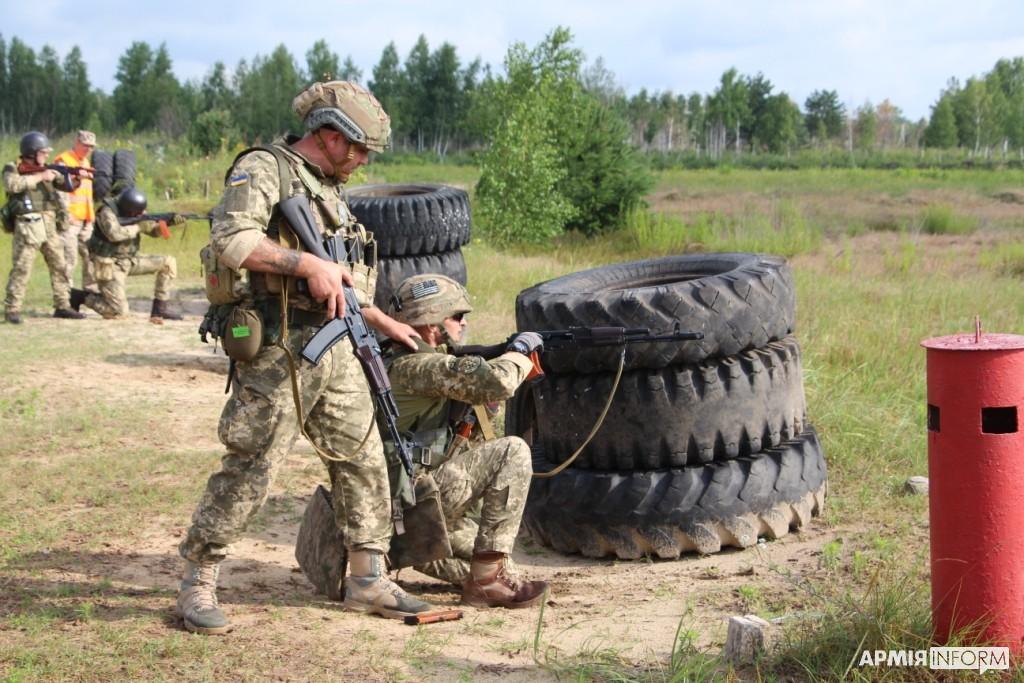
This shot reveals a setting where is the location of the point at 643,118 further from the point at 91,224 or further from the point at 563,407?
the point at 563,407

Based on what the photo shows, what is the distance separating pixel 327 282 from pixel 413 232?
19.1ft

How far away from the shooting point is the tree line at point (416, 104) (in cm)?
7375

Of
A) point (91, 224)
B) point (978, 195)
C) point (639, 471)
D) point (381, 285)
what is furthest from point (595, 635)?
point (978, 195)

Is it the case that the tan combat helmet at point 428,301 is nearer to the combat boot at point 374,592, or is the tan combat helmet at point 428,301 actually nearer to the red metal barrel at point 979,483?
the combat boot at point 374,592

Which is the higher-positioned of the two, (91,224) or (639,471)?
(91,224)

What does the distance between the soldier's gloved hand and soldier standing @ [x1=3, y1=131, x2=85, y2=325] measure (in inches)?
329

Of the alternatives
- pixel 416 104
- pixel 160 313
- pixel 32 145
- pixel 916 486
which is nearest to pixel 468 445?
pixel 916 486

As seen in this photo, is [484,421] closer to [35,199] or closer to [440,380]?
[440,380]

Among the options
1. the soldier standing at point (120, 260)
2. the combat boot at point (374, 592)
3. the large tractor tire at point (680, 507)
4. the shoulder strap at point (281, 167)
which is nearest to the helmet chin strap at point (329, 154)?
→ the shoulder strap at point (281, 167)

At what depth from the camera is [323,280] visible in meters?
3.91

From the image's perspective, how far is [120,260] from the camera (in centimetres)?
1188

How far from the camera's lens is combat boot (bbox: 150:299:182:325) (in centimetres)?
1181

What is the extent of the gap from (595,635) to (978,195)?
3044 cm

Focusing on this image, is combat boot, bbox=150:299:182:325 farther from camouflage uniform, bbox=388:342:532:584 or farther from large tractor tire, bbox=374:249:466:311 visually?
camouflage uniform, bbox=388:342:532:584
